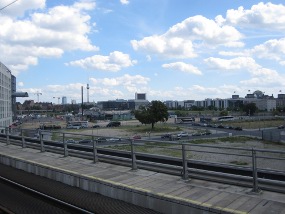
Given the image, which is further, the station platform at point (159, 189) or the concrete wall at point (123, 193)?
the concrete wall at point (123, 193)

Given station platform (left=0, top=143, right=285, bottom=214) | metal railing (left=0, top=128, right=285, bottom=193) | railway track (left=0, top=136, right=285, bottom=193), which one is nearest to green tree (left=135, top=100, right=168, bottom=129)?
railway track (left=0, top=136, right=285, bottom=193)

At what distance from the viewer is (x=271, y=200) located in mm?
7273

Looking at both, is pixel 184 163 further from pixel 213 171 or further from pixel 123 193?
pixel 123 193

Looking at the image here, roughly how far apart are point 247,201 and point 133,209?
257 centimetres

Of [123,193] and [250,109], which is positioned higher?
[250,109]

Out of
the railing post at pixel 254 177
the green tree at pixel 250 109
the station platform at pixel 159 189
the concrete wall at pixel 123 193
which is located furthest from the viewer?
the green tree at pixel 250 109

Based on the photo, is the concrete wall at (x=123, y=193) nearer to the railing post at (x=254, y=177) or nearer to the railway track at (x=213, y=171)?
the railing post at (x=254, y=177)

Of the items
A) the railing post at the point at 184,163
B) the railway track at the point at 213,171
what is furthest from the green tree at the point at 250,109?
the railing post at the point at 184,163

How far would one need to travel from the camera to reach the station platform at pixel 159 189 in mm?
7145

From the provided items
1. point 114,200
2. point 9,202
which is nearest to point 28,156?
point 9,202

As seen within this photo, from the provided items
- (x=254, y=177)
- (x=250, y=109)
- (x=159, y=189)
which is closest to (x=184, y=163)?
(x=159, y=189)

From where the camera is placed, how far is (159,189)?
862cm

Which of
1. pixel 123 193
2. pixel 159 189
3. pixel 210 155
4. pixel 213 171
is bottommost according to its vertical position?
pixel 123 193

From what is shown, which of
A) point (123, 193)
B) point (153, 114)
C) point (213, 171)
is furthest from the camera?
point (153, 114)
